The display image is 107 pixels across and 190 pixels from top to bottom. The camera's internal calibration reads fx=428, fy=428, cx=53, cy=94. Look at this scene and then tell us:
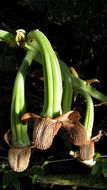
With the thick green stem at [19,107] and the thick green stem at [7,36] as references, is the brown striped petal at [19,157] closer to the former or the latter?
the thick green stem at [19,107]

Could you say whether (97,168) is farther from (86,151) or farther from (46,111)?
(46,111)

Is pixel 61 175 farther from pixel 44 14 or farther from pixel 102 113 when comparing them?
pixel 44 14

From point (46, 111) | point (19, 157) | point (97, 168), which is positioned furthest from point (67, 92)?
point (97, 168)

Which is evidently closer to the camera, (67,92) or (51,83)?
(51,83)

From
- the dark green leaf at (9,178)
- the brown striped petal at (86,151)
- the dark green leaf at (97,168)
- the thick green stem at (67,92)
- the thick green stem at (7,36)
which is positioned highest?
the thick green stem at (7,36)

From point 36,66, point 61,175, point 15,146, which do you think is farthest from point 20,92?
point 61,175

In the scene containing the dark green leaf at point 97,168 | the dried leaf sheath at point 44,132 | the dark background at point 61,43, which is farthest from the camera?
the dark background at point 61,43

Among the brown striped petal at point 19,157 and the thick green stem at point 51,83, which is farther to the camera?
the brown striped petal at point 19,157

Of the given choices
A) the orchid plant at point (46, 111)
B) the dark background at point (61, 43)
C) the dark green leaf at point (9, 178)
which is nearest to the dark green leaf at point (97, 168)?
the dark background at point (61, 43)
